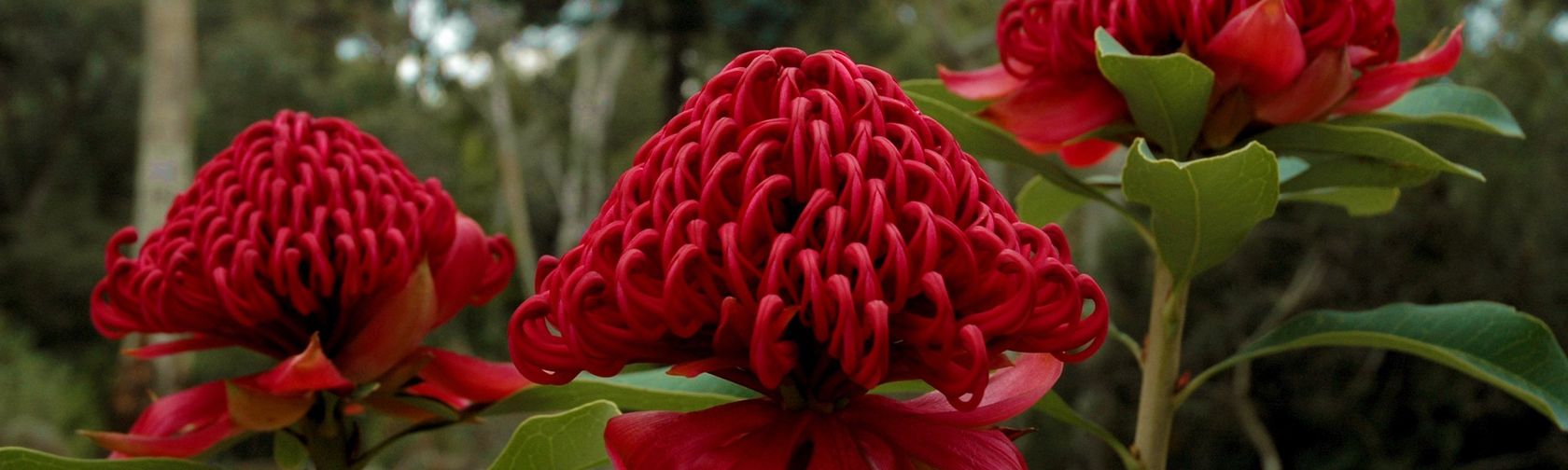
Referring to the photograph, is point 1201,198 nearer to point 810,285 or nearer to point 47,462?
point 810,285

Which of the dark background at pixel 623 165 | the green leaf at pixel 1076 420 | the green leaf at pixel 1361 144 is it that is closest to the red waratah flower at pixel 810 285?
the green leaf at pixel 1076 420

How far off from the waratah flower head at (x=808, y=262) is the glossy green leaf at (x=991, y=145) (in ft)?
1.43

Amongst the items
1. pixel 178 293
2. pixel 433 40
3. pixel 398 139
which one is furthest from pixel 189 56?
pixel 178 293

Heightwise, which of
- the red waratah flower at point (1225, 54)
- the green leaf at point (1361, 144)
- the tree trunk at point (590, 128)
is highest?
the red waratah flower at point (1225, 54)

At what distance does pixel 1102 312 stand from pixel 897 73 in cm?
1786

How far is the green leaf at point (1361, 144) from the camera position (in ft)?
4.83

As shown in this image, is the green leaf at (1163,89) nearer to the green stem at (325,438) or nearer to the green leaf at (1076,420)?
the green leaf at (1076,420)

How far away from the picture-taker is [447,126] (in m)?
23.5

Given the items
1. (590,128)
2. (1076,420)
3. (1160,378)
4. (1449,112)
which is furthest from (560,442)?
(590,128)

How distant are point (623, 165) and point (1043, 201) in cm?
1919

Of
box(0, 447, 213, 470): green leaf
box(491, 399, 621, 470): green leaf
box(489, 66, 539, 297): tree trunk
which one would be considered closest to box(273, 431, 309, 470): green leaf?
box(0, 447, 213, 470): green leaf

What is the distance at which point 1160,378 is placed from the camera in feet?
5.33

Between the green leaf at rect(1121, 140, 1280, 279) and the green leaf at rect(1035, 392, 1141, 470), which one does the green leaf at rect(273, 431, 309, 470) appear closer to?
the green leaf at rect(1035, 392, 1141, 470)

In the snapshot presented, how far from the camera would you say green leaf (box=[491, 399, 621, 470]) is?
1.19 metres
